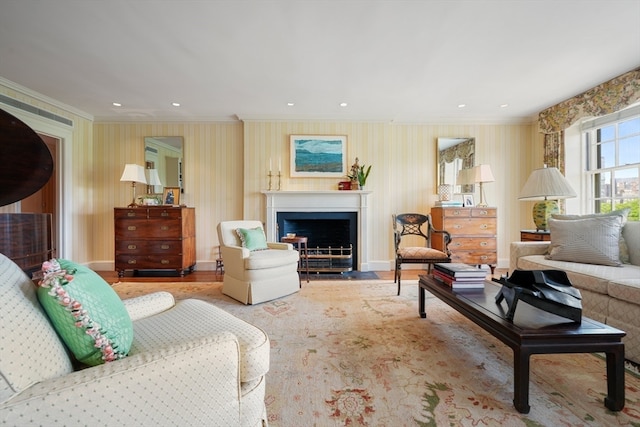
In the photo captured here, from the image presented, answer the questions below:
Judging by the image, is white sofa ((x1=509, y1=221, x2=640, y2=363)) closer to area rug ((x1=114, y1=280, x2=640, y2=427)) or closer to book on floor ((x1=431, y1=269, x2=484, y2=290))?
area rug ((x1=114, y1=280, x2=640, y2=427))

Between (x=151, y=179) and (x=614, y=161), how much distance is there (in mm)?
6398

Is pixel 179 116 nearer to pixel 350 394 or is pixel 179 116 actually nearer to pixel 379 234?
pixel 379 234

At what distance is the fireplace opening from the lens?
4.29m

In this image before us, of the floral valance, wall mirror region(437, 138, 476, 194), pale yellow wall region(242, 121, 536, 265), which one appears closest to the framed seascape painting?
pale yellow wall region(242, 121, 536, 265)

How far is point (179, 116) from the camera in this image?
4.33m

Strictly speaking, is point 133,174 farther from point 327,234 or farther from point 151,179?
point 327,234

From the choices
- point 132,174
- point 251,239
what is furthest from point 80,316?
point 132,174

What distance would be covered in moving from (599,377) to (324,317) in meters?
1.76

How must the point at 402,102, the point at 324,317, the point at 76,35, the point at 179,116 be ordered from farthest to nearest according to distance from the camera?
the point at 179,116, the point at 402,102, the point at 324,317, the point at 76,35

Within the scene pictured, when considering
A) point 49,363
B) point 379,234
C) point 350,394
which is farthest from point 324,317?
point 379,234

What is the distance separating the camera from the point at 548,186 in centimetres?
307

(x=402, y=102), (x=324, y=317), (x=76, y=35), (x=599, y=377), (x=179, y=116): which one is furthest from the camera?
(x=179, y=116)

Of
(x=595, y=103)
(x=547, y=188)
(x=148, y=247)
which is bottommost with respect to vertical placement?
(x=148, y=247)

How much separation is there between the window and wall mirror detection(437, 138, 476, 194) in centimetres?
140
